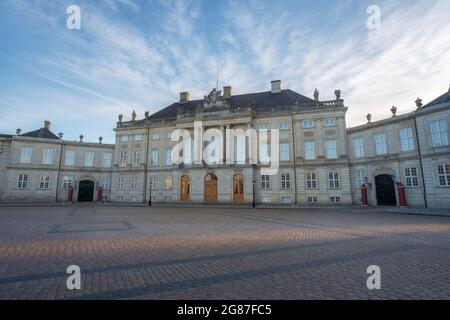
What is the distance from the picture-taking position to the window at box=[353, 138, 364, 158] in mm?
30266

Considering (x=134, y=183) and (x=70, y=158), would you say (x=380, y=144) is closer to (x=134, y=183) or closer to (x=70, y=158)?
(x=134, y=183)

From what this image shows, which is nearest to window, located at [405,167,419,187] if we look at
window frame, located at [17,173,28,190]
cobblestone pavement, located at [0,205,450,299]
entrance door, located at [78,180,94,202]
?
cobblestone pavement, located at [0,205,450,299]

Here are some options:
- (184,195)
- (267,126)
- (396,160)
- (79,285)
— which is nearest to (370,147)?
(396,160)

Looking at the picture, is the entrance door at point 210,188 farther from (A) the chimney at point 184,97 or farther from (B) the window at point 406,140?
(B) the window at point 406,140

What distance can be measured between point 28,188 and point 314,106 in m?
47.0

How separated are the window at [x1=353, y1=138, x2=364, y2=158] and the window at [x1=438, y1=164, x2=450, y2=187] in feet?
26.6

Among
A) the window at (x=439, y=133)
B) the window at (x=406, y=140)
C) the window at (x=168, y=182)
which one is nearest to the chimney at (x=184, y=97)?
the window at (x=168, y=182)

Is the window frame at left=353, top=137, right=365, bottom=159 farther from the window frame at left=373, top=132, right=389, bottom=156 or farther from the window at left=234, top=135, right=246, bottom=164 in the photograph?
the window at left=234, top=135, right=246, bottom=164

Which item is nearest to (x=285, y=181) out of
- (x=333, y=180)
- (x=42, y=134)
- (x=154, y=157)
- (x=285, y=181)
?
(x=285, y=181)

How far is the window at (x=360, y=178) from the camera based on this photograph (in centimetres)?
2958

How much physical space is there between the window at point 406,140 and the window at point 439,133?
→ 2042 mm

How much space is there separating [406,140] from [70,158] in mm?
50005

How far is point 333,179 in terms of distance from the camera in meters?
31.3
